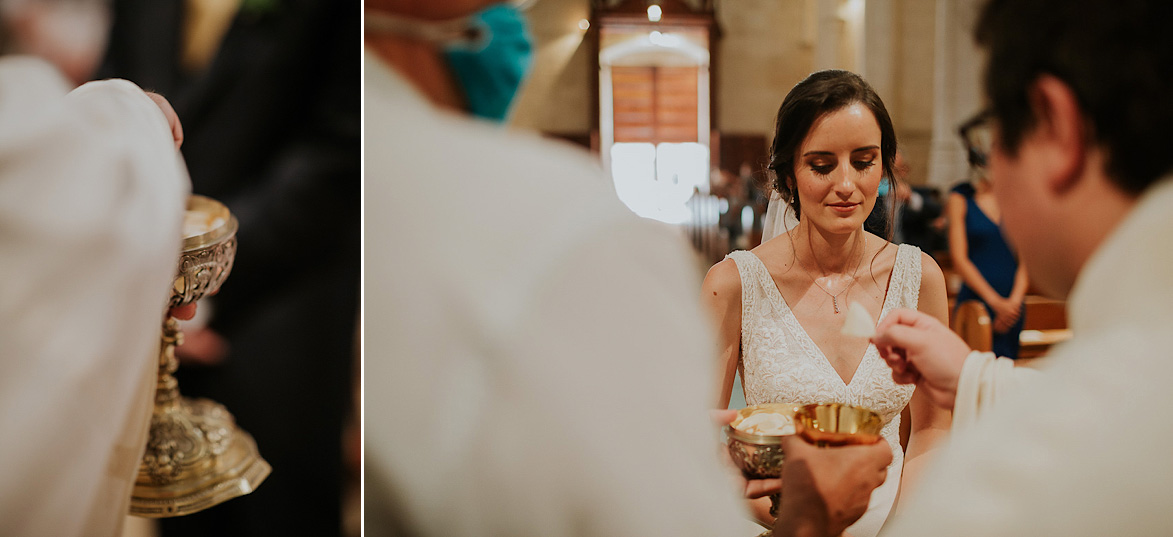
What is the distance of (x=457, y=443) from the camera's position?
111cm

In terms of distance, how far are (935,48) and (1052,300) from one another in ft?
1.60

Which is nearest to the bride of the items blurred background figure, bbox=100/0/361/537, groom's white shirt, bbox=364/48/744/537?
groom's white shirt, bbox=364/48/744/537

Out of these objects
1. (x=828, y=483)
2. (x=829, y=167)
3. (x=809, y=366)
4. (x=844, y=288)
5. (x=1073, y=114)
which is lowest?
(x=828, y=483)

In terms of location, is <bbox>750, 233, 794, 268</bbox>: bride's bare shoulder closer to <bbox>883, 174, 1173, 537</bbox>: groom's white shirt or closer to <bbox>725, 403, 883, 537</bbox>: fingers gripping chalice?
<bbox>725, 403, 883, 537</bbox>: fingers gripping chalice

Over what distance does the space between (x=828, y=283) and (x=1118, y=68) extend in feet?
1.85

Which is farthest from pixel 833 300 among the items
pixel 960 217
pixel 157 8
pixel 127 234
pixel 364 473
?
pixel 157 8

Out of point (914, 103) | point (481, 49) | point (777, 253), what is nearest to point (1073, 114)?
point (914, 103)

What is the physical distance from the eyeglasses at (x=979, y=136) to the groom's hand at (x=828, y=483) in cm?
53

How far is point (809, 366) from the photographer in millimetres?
1455

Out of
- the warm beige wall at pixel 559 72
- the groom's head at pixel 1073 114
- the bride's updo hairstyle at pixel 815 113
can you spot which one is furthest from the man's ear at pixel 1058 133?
the warm beige wall at pixel 559 72

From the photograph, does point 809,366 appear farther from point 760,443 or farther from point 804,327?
point 760,443

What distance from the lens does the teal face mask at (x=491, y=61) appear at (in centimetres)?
140

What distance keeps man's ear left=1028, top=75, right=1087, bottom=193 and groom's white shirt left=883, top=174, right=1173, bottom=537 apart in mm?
164

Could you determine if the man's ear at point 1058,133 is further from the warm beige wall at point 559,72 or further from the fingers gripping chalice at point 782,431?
the warm beige wall at point 559,72
